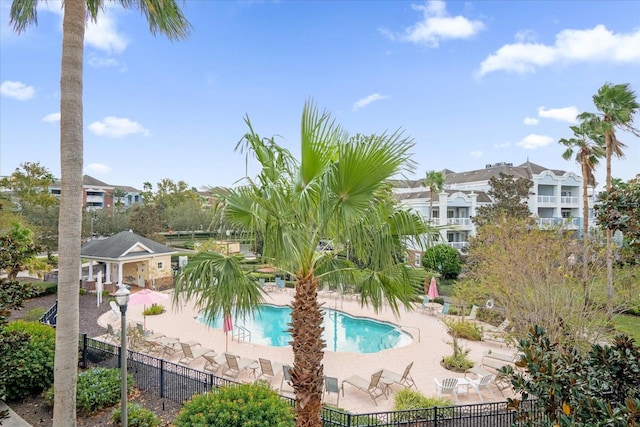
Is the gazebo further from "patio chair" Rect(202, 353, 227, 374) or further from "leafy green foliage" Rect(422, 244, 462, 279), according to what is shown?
"leafy green foliage" Rect(422, 244, 462, 279)

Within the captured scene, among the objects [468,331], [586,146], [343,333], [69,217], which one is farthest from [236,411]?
[586,146]

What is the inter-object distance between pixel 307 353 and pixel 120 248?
920 inches

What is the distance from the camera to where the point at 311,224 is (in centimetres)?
585

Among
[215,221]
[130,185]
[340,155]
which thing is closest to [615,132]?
[340,155]

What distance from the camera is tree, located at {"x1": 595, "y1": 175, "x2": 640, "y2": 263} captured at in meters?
3.76

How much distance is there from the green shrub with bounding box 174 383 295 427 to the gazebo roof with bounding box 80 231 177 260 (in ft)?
69.0

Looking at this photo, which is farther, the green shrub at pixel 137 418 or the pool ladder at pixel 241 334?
the pool ladder at pixel 241 334

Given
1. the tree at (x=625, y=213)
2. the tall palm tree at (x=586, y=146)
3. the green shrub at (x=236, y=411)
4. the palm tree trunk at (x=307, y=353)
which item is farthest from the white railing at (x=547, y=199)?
the green shrub at (x=236, y=411)

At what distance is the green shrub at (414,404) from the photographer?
856cm

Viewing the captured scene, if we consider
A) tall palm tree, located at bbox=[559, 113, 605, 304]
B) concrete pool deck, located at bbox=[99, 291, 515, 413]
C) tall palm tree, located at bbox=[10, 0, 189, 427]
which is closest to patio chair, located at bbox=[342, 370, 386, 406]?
concrete pool deck, located at bbox=[99, 291, 515, 413]

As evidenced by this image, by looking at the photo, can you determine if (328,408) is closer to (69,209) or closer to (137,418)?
(137,418)

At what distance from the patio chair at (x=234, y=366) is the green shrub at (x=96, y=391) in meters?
4.03

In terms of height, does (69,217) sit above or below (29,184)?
below

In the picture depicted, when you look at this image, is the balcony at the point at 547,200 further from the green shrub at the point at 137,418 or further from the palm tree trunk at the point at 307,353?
the green shrub at the point at 137,418
